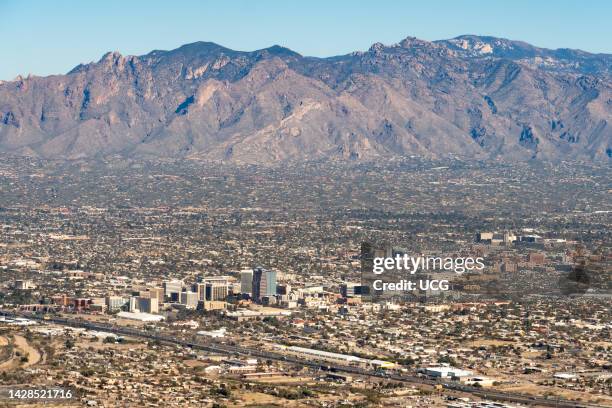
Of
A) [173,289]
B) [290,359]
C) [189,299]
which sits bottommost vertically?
[290,359]

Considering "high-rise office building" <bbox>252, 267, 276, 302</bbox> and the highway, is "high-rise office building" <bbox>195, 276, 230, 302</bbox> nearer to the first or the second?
"high-rise office building" <bbox>252, 267, 276, 302</bbox>

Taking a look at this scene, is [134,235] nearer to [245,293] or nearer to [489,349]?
[245,293]

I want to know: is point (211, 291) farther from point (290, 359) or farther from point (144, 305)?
point (290, 359)
